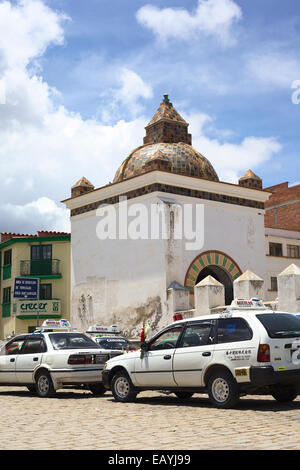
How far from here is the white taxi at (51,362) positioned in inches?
496

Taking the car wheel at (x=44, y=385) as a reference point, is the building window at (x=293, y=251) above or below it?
above

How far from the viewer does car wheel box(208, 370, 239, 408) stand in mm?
9281

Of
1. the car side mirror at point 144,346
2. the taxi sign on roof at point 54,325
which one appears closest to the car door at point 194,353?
the car side mirror at point 144,346

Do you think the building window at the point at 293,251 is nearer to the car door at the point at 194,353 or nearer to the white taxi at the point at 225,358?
the white taxi at the point at 225,358

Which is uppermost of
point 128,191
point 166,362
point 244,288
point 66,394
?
point 128,191

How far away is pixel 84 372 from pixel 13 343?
106 inches

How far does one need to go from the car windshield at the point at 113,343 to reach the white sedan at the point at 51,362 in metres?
2.25

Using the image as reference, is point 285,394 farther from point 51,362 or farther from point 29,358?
point 29,358

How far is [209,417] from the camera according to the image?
8.59m

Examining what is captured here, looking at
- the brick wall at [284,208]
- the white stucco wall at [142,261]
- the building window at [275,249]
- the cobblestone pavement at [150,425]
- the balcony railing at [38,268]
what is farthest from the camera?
the brick wall at [284,208]

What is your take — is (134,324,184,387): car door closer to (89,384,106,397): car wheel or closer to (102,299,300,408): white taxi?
(102,299,300,408): white taxi

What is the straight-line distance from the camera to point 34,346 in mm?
13680

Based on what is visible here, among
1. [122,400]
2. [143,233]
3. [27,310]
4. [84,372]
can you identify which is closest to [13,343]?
[84,372]
